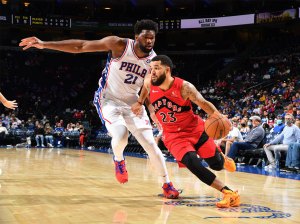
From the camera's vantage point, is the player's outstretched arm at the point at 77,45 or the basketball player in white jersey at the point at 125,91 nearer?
the player's outstretched arm at the point at 77,45

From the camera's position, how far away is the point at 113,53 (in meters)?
4.69

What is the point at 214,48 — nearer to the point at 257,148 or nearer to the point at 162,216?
the point at 257,148

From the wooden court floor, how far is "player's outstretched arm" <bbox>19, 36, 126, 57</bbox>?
1.41 m

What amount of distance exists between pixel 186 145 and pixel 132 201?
74 centimetres

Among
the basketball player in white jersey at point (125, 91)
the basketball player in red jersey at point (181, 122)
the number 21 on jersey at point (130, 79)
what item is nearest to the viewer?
the basketball player in red jersey at point (181, 122)

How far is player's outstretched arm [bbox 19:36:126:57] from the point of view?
4.25m

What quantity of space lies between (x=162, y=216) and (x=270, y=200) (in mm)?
1564

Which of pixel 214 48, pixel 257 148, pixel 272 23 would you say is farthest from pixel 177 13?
pixel 257 148

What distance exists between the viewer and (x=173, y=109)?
4.45 metres

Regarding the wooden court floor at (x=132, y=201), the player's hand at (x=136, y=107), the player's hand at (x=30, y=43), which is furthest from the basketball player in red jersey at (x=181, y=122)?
the player's hand at (x=30, y=43)

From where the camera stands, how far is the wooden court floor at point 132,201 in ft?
11.7

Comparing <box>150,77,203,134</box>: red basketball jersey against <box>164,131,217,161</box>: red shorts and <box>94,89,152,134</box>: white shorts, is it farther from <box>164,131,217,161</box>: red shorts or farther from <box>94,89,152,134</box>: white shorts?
<box>94,89,152,134</box>: white shorts

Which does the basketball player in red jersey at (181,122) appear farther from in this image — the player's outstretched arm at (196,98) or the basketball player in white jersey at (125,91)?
the basketball player in white jersey at (125,91)

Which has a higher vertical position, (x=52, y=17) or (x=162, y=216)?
(x=52, y=17)
